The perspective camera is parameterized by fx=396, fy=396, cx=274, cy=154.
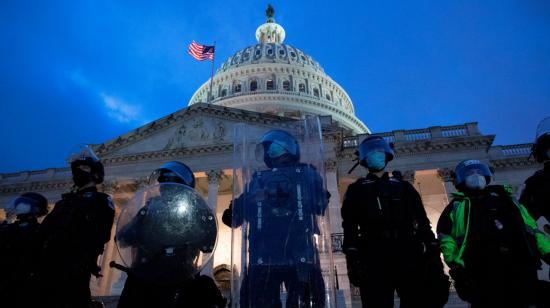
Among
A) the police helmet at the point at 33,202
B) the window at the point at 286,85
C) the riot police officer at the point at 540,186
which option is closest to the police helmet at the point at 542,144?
the riot police officer at the point at 540,186

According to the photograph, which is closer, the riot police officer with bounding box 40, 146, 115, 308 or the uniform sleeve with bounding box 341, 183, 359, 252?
the riot police officer with bounding box 40, 146, 115, 308

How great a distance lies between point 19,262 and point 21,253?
157mm

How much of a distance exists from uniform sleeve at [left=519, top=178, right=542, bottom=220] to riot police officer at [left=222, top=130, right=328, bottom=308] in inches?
115

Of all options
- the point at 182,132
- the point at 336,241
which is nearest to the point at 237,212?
the point at 336,241

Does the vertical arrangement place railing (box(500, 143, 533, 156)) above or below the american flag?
below

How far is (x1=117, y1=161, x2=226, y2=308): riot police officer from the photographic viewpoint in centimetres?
418

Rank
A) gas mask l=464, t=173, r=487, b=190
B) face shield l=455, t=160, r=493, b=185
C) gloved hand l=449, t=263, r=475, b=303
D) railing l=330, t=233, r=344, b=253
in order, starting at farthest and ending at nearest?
railing l=330, t=233, r=344, b=253, face shield l=455, t=160, r=493, b=185, gas mask l=464, t=173, r=487, b=190, gloved hand l=449, t=263, r=475, b=303

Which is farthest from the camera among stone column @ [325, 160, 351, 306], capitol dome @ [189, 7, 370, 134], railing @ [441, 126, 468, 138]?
capitol dome @ [189, 7, 370, 134]

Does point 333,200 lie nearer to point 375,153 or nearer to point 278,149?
point 375,153

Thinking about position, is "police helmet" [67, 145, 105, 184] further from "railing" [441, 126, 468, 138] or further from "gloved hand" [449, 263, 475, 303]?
"railing" [441, 126, 468, 138]

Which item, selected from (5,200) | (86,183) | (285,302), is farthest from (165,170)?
(5,200)

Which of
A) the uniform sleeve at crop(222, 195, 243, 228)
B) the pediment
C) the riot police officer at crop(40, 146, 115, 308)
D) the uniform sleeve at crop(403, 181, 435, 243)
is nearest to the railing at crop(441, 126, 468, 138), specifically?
the pediment

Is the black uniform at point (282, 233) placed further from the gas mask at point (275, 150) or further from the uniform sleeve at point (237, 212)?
the gas mask at point (275, 150)

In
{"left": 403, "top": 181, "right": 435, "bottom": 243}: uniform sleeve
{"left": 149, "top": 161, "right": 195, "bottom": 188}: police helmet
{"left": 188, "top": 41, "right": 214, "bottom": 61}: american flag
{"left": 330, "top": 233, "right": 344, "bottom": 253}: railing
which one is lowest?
{"left": 403, "top": 181, "right": 435, "bottom": 243}: uniform sleeve
